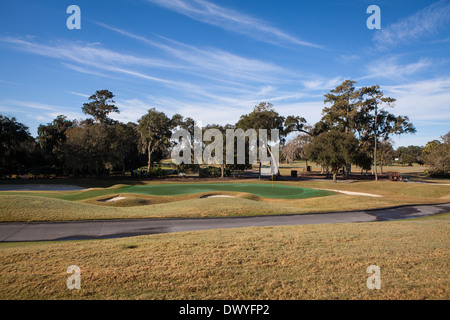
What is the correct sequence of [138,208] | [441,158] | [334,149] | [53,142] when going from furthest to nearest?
[441,158] → [53,142] → [334,149] → [138,208]

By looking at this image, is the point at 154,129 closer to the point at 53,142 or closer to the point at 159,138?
the point at 159,138

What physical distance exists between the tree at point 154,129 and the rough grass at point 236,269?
4459 centimetres

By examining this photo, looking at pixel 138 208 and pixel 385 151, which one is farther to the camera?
pixel 385 151

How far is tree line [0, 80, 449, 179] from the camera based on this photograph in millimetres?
42875

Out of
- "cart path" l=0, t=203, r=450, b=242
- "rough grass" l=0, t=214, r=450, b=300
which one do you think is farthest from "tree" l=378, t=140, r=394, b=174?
"rough grass" l=0, t=214, r=450, b=300

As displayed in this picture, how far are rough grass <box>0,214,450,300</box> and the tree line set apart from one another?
1461 inches

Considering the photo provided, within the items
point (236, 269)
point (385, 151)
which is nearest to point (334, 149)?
point (385, 151)

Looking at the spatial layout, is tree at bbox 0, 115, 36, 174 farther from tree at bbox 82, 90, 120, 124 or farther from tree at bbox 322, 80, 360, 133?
tree at bbox 322, 80, 360, 133

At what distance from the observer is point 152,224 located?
46.8 feet

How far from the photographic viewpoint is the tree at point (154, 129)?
51656 mm

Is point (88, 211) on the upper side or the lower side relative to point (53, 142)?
lower

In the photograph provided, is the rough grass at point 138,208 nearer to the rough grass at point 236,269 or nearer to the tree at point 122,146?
the rough grass at point 236,269

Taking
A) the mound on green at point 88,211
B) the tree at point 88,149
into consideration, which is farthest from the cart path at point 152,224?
the tree at point 88,149

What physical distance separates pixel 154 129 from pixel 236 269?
48389 mm
